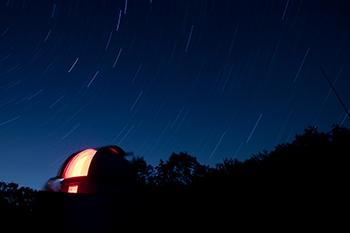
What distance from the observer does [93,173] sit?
11.9 metres

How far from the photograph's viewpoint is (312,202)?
24.4 ft

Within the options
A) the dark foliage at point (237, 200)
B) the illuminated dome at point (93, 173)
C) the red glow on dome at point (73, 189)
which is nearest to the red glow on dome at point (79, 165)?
the illuminated dome at point (93, 173)

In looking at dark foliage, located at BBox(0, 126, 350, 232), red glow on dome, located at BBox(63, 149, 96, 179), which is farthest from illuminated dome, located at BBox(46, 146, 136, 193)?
dark foliage, located at BBox(0, 126, 350, 232)

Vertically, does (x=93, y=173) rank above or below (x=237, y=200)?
above

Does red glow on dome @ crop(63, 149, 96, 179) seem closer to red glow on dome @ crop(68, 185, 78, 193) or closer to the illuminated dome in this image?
the illuminated dome

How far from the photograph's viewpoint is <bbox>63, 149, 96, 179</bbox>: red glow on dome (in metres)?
12.1

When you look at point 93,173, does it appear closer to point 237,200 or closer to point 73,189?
point 73,189

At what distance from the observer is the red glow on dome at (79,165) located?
39.7 ft

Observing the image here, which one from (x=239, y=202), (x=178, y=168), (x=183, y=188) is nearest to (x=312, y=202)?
(x=239, y=202)

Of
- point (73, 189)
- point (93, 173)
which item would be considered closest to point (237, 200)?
point (93, 173)

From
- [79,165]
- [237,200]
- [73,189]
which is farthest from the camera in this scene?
[79,165]

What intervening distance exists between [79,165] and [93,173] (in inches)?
38.6

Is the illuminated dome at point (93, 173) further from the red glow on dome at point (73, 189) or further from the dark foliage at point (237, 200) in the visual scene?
the dark foliage at point (237, 200)

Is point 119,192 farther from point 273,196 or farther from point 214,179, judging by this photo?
point 273,196
